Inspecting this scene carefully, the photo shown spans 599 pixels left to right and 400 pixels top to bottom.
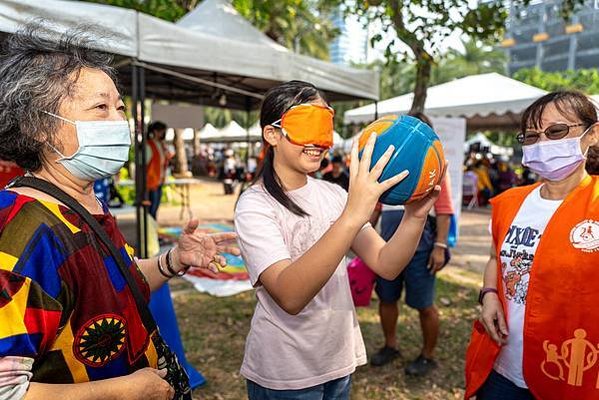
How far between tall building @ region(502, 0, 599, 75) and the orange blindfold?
322 feet

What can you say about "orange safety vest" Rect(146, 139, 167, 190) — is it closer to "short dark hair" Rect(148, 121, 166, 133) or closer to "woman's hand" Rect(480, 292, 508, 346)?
"short dark hair" Rect(148, 121, 166, 133)

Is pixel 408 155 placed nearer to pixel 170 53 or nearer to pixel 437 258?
pixel 437 258

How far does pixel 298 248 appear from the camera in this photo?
1834 mm

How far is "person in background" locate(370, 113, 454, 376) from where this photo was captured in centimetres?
366

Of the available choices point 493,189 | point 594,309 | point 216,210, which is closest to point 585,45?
point 493,189

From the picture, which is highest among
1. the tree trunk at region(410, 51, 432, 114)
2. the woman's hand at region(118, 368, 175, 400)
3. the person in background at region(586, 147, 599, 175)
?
Answer: the tree trunk at region(410, 51, 432, 114)

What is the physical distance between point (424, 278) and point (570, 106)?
197 centimetres

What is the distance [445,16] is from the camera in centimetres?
470

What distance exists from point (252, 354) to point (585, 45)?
115m

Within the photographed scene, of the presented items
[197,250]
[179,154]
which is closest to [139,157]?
[197,250]

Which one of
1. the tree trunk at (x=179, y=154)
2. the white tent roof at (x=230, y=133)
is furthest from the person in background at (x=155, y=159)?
the white tent roof at (x=230, y=133)

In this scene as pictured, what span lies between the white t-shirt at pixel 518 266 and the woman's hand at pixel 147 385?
149 centimetres

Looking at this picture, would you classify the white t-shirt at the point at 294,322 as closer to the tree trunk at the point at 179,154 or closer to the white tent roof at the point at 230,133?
the tree trunk at the point at 179,154

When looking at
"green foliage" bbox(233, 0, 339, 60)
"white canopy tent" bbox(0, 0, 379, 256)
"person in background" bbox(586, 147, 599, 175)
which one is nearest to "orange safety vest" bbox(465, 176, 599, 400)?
"person in background" bbox(586, 147, 599, 175)
